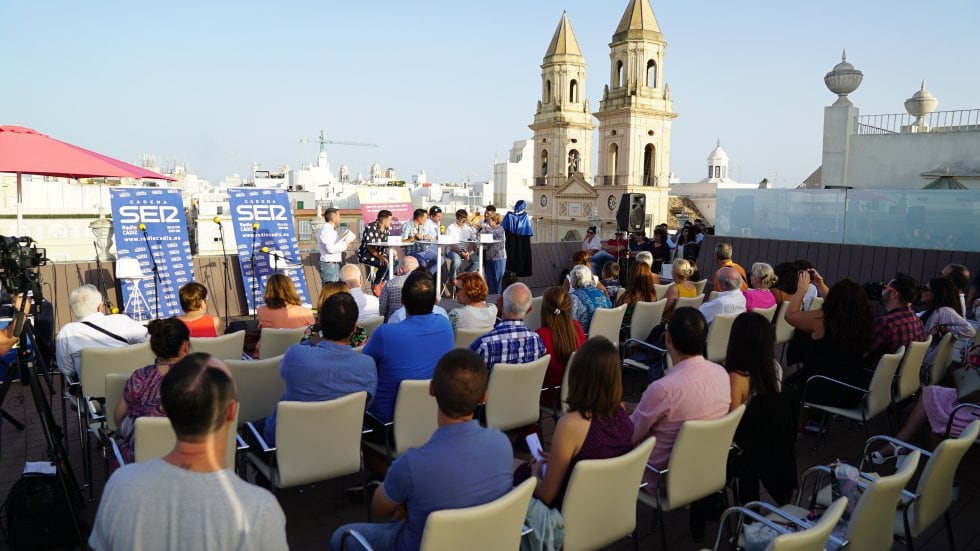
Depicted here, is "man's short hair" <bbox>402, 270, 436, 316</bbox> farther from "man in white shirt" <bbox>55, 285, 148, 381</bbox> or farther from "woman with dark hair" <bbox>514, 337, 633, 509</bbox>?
"man in white shirt" <bbox>55, 285, 148, 381</bbox>

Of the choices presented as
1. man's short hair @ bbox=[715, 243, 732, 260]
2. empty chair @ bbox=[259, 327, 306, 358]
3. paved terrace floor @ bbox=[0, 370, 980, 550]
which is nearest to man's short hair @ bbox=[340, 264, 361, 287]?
empty chair @ bbox=[259, 327, 306, 358]

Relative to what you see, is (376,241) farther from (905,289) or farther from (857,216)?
(857,216)

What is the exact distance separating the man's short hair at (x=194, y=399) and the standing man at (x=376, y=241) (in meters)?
7.58

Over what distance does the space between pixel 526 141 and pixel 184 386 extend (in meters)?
89.2

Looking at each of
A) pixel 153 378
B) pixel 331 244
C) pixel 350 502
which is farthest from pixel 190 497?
pixel 331 244

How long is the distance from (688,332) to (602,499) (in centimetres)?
99

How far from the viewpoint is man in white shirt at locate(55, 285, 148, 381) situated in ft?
14.1

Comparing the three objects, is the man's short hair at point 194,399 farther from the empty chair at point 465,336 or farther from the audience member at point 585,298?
the audience member at point 585,298

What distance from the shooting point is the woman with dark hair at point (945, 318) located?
202 inches

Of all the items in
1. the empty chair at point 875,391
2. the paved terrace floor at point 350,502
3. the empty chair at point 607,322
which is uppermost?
the empty chair at point 607,322

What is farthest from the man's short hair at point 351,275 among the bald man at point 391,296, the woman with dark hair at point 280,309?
the woman with dark hair at point 280,309

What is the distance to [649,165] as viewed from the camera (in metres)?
48.4

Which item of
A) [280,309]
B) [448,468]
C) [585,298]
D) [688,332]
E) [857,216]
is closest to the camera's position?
[448,468]

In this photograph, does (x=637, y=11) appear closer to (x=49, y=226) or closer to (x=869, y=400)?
(x=49, y=226)
